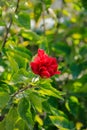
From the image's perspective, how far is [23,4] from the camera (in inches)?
73.2

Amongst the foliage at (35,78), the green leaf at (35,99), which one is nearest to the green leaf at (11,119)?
the foliage at (35,78)

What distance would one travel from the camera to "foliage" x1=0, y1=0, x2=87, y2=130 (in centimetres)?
153

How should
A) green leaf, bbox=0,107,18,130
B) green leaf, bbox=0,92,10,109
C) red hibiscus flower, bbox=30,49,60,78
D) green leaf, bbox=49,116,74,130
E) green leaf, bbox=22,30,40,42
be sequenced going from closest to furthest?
red hibiscus flower, bbox=30,49,60,78, green leaf, bbox=0,92,10,109, green leaf, bbox=0,107,18,130, green leaf, bbox=49,116,74,130, green leaf, bbox=22,30,40,42

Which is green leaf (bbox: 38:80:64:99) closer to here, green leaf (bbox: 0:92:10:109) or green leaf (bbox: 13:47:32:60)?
green leaf (bbox: 0:92:10:109)

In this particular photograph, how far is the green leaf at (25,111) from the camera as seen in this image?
154 centimetres

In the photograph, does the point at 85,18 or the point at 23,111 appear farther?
the point at 85,18

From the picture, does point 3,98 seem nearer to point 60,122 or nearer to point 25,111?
point 25,111

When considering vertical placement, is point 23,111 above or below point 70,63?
above

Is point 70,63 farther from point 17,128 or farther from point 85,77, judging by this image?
point 17,128

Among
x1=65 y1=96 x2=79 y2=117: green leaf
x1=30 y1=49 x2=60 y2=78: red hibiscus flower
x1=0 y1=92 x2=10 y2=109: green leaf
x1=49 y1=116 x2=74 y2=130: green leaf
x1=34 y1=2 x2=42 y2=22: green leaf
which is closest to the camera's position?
x1=30 y1=49 x2=60 y2=78: red hibiscus flower

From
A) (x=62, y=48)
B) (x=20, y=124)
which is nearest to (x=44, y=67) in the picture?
(x=20, y=124)

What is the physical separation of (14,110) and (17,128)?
10 cm

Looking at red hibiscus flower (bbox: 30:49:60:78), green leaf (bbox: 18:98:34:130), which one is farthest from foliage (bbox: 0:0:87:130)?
red hibiscus flower (bbox: 30:49:60:78)

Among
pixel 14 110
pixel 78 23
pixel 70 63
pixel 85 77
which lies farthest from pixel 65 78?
pixel 14 110
